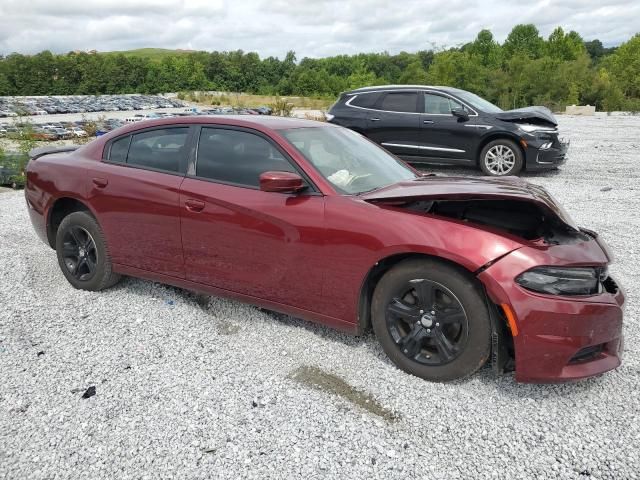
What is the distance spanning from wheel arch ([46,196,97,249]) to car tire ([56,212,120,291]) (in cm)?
13

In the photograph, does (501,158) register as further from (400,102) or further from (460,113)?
(400,102)

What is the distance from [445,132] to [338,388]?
7.89m

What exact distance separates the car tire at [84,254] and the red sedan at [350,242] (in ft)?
0.05

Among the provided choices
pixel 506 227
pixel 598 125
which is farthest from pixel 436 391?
pixel 598 125

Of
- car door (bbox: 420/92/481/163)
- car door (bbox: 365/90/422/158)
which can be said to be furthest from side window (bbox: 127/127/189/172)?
car door (bbox: 420/92/481/163)

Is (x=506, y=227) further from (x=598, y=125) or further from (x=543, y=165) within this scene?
(x=598, y=125)

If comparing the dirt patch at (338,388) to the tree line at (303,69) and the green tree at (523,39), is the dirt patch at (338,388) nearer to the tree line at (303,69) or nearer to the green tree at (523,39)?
the tree line at (303,69)

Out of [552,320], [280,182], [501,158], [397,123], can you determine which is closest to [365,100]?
[397,123]

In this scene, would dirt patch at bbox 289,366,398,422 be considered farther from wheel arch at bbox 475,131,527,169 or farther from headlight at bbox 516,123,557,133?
headlight at bbox 516,123,557,133

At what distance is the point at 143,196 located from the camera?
156 inches

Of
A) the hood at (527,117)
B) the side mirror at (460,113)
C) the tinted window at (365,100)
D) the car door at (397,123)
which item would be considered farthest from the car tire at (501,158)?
the tinted window at (365,100)

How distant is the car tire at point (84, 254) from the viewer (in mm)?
4379

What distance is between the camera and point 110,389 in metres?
3.09

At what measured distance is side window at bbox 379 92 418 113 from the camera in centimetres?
1030
